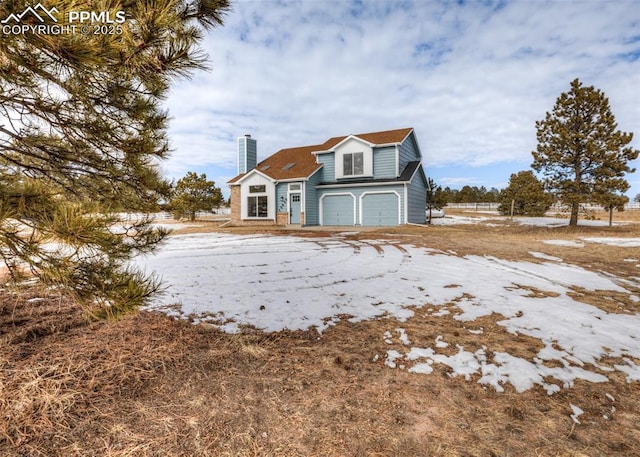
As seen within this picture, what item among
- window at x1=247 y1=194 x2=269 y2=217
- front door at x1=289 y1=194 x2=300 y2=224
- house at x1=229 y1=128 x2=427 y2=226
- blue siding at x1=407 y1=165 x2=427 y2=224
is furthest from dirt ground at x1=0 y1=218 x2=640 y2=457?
window at x1=247 y1=194 x2=269 y2=217

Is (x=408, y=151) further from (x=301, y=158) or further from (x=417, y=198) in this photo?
(x=301, y=158)

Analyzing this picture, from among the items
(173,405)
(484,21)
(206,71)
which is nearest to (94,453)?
(173,405)

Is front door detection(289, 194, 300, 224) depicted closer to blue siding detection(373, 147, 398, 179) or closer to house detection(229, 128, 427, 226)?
house detection(229, 128, 427, 226)

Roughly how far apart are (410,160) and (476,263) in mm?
14840

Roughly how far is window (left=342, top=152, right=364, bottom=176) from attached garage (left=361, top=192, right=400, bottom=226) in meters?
1.87

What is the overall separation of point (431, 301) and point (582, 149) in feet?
58.9

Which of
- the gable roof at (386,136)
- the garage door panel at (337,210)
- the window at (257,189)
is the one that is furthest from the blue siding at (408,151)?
the window at (257,189)

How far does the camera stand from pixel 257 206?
69.9 ft

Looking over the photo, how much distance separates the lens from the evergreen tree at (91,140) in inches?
65.1

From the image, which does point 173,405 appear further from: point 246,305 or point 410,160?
point 410,160

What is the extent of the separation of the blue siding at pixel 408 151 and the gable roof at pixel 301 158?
0.61 meters

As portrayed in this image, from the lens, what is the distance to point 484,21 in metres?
10.5

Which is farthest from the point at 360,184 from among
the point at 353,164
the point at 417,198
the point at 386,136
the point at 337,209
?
the point at 417,198

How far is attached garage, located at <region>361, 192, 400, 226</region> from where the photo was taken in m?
18.3
